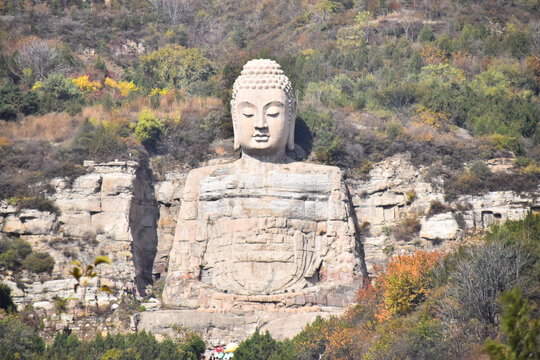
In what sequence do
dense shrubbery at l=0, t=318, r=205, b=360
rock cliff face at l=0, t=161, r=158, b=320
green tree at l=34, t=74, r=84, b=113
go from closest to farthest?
dense shrubbery at l=0, t=318, r=205, b=360 < rock cliff face at l=0, t=161, r=158, b=320 < green tree at l=34, t=74, r=84, b=113

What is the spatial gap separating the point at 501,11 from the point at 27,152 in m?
25.0

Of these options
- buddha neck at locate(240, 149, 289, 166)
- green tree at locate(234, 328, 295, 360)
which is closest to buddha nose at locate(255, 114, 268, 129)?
buddha neck at locate(240, 149, 289, 166)

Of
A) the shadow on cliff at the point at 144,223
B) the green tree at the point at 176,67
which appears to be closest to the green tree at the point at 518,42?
the green tree at the point at 176,67

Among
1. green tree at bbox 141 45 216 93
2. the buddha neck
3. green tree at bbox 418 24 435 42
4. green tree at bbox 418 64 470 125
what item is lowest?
the buddha neck

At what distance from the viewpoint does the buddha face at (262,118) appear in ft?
109

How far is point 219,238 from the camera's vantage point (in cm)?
3300

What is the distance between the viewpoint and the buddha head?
109 feet

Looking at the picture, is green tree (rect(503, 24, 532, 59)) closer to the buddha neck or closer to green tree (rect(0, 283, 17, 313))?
the buddha neck

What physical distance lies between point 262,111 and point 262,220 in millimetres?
3278

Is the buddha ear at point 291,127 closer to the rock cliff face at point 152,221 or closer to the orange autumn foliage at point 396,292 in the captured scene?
the rock cliff face at point 152,221

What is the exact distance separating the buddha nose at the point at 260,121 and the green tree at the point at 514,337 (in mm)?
15693

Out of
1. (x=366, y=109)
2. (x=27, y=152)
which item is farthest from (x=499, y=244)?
(x=27, y=152)

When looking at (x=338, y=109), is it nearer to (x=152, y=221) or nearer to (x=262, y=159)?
(x=262, y=159)

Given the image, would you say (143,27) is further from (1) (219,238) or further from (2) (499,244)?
(2) (499,244)
